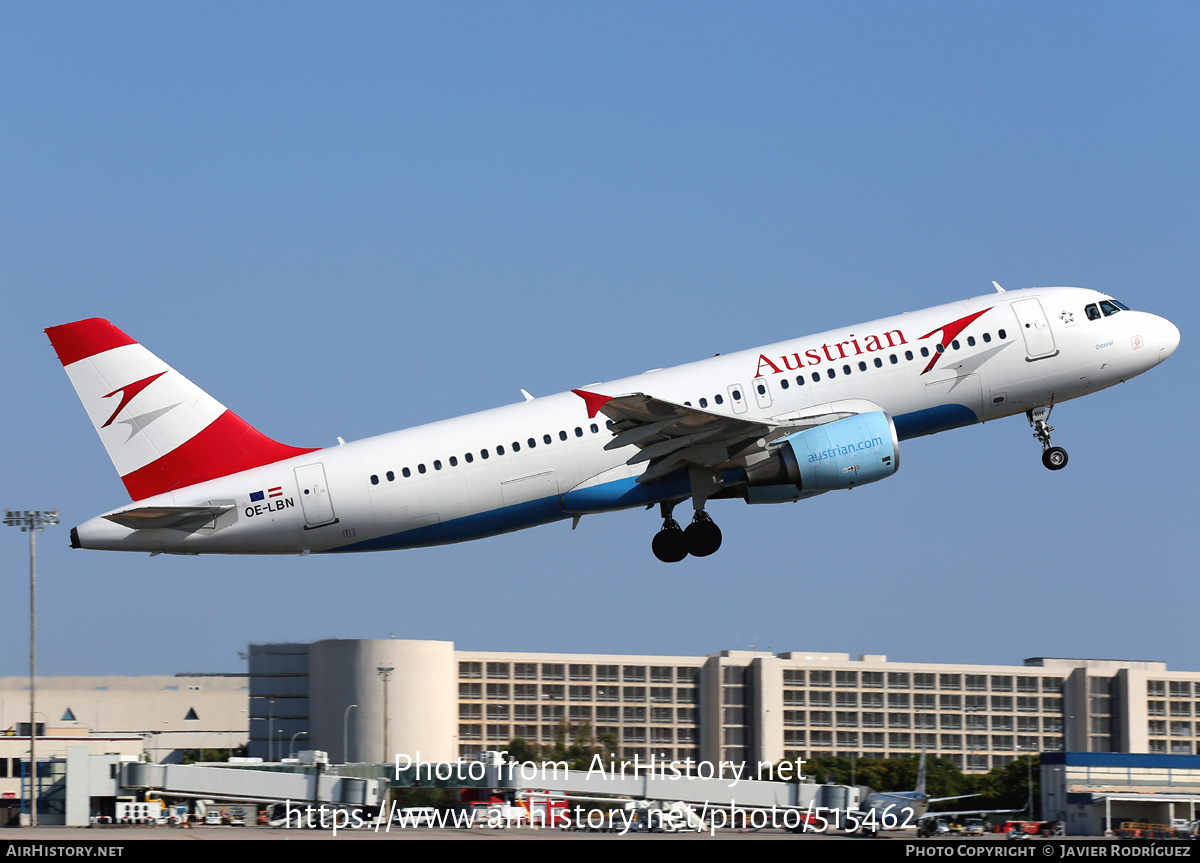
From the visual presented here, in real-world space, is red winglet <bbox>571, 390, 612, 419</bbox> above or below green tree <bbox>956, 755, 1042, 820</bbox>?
above

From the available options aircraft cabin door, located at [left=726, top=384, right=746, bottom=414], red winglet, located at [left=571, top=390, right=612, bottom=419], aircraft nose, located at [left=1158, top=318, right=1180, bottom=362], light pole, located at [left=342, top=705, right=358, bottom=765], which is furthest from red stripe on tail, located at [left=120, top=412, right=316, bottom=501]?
light pole, located at [left=342, top=705, right=358, bottom=765]

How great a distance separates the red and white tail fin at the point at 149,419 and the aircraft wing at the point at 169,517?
1.26m

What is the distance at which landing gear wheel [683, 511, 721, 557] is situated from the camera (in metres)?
43.3

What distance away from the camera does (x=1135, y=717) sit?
127 metres

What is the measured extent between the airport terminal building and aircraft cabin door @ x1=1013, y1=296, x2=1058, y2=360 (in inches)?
3243

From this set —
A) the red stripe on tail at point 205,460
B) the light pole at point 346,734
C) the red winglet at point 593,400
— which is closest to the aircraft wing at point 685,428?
the red winglet at point 593,400

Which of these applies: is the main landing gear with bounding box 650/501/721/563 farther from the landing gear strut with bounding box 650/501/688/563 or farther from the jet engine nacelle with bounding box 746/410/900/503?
the jet engine nacelle with bounding box 746/410/900/503

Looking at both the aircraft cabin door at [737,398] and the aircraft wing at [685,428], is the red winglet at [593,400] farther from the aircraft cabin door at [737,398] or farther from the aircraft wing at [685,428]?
the aircraft cabin door at [737,398]

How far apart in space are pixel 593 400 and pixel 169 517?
12254mm

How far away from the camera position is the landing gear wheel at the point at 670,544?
4356cm

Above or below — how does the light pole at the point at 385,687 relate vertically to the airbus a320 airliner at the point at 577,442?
below

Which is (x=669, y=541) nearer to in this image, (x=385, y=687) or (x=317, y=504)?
(x=317, y=504)
